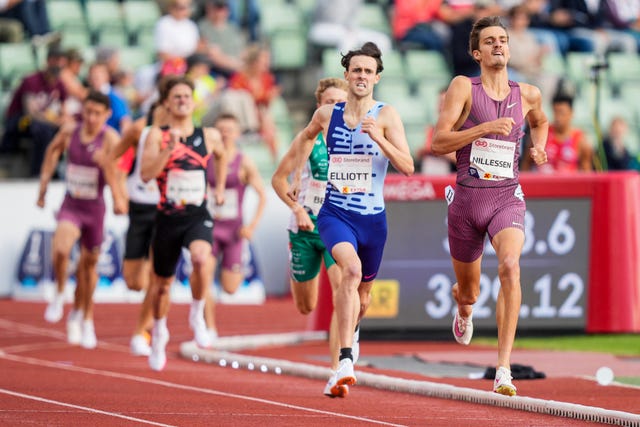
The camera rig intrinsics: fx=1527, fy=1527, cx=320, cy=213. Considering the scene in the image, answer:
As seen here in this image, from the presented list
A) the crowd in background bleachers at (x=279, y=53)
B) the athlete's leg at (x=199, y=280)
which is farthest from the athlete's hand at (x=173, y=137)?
the crowd in background bleachers at (x=279, y=53)

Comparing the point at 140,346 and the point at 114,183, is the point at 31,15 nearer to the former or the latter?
the point at 114,183

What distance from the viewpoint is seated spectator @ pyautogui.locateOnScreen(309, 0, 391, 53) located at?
2232cm

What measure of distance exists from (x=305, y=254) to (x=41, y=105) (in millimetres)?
9260

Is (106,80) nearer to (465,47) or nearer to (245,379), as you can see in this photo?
(465,47)

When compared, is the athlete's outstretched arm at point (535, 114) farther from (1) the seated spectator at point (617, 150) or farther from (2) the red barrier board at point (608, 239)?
(1) the seated spectator at point (617, 150)

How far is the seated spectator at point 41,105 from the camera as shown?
1972 centimetres

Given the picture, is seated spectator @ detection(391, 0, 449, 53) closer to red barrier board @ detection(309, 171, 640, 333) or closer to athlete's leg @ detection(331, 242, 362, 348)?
red barrier board @ detection(309, 171, 640, 333)

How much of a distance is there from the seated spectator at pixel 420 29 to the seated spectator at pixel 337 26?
1.16 metres

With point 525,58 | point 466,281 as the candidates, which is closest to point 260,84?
point 525,58

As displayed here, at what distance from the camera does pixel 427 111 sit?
74.7 feet

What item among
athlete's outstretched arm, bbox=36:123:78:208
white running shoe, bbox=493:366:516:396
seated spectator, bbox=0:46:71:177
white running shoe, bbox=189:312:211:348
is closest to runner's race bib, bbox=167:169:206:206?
white running shoe, bbox=189:312:211:348

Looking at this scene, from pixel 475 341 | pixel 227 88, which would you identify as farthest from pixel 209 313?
pixel 227 88

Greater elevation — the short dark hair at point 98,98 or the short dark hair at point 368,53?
the short dark hair at point 98,98

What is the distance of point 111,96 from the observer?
752 inches
